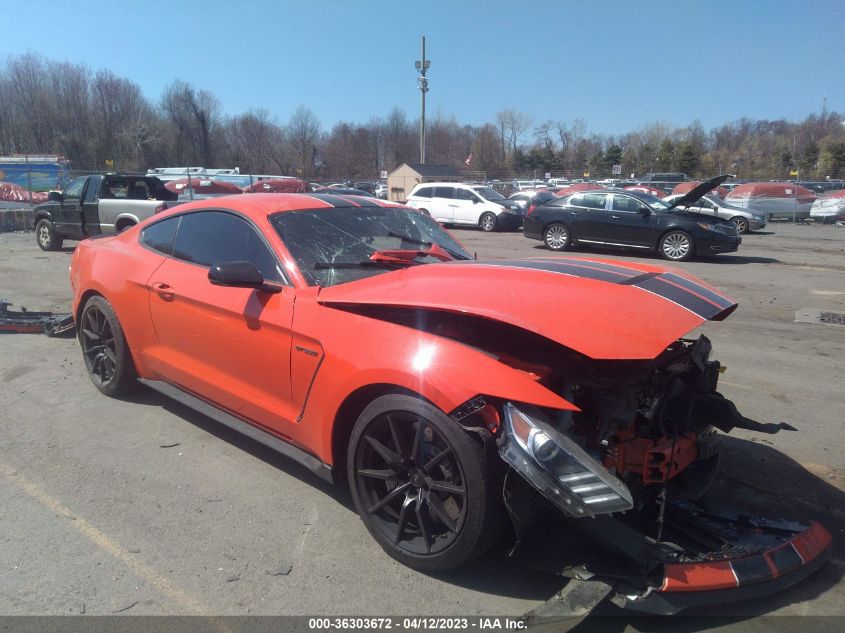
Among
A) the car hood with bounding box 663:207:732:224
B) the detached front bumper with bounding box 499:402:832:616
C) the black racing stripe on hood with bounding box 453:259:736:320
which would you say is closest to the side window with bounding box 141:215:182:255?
the black racing stripe on hood with bounding box 453:259:736:320

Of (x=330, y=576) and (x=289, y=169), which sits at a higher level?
(x=289, y=169)

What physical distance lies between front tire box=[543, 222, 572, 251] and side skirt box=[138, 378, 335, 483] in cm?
1355

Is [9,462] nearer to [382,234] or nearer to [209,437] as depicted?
[209,437]

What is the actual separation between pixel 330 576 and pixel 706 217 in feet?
46.5

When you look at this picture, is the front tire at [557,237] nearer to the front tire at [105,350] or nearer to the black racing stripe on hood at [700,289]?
the front tire at [105,350]

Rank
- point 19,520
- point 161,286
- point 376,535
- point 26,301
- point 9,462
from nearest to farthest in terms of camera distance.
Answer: point 376,535, point 19,520, point 9,462, point 161,286, point 26,301

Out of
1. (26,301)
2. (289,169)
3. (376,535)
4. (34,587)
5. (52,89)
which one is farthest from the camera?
(289,169)

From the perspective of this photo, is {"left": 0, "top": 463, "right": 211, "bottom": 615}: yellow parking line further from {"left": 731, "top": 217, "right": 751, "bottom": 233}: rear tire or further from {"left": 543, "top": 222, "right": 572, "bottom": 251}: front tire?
{"left": 731, "top": 217, "right": 751, "bottom": 233}: rear tire

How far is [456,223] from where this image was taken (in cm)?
2341

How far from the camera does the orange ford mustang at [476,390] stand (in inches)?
95.2

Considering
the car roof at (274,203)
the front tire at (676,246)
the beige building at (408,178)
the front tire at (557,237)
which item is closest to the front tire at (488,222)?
the front tire at (557,237)

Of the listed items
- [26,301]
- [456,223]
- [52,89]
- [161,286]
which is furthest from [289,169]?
[161,286]

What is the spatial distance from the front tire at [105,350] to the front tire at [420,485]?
8.34 ft

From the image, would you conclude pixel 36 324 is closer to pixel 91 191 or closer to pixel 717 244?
pixel 91 191
